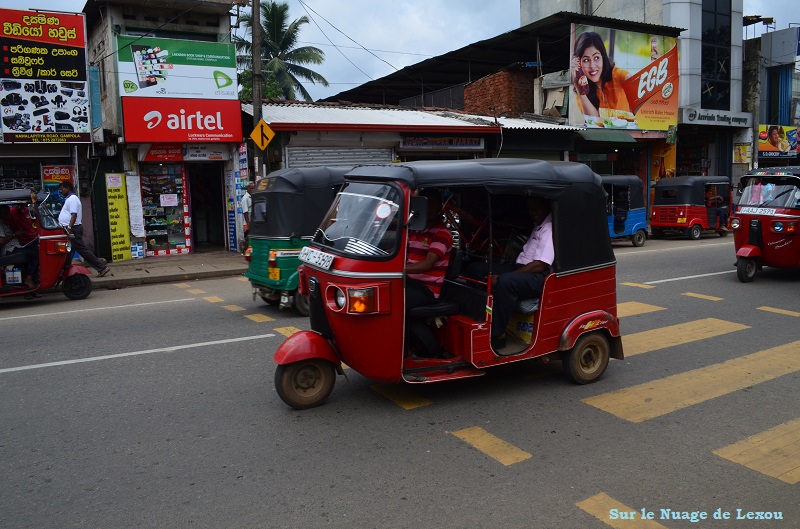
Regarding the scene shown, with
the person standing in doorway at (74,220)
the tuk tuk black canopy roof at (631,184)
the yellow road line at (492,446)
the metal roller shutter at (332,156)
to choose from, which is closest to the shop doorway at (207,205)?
the metal roller shutter at (332,156)

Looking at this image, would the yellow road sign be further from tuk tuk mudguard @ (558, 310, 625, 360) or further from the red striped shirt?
tuk tuk mudguard @ (558, 310, 625, 360)

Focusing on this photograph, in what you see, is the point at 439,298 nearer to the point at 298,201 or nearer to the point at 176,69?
the point at 298,201

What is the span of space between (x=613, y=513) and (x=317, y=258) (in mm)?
2968

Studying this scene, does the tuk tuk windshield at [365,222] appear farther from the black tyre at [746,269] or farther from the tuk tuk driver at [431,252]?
the black tyre at [746,269]

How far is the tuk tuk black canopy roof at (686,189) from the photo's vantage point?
20406 millimetres

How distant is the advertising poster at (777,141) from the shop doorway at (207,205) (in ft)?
79.0

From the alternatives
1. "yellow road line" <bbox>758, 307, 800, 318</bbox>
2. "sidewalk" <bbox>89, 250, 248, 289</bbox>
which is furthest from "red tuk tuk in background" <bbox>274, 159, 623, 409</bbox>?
"sidewalk" <bbox>89, 250, 248, 289</bbox>

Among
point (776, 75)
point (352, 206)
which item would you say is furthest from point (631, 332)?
point (776, 75)

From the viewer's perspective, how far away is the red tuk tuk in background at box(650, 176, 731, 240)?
66.9 ft

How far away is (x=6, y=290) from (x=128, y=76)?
6.86 meters

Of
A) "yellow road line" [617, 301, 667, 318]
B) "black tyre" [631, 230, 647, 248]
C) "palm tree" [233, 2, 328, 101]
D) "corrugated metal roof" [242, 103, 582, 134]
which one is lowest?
"yellow road line" [617, 301, 667, 318]

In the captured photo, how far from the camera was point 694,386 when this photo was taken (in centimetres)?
603

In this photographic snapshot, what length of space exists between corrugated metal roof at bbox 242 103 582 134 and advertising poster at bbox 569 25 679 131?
201cm

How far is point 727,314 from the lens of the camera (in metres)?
9.02
